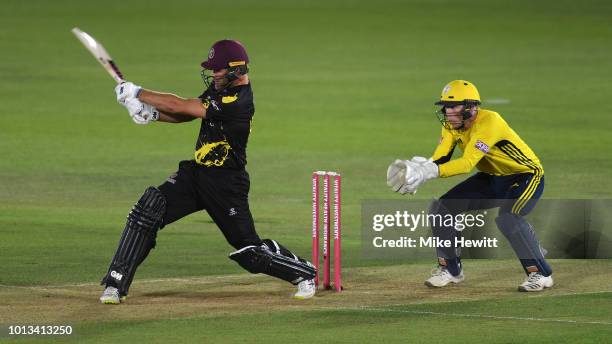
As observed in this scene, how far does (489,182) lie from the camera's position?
1243cm

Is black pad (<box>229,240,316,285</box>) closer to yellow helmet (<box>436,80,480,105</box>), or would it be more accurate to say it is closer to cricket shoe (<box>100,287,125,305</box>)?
cricket shoe (<box>100,287,125,305</box>)

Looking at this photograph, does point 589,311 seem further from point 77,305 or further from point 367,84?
point 367,84

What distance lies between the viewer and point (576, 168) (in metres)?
19.9

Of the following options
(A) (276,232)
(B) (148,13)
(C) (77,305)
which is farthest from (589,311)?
(B) (148,13)

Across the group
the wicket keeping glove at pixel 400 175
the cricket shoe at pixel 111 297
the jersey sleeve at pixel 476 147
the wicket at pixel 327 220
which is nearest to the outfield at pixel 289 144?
the cricket shoe at pixel 111 297

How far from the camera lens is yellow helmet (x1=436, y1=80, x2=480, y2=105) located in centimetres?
1208

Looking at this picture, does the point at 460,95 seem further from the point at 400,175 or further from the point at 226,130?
the point at 226,130

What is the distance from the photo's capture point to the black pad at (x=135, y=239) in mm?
11539

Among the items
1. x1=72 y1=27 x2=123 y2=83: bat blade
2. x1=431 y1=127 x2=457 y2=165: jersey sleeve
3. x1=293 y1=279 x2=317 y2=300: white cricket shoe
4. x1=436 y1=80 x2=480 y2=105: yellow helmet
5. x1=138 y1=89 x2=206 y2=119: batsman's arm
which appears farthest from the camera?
x1=431 y1=127 x2=457 y2=165: jersey sleeve

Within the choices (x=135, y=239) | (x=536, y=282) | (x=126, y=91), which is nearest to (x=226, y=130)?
(x=126, y=91)

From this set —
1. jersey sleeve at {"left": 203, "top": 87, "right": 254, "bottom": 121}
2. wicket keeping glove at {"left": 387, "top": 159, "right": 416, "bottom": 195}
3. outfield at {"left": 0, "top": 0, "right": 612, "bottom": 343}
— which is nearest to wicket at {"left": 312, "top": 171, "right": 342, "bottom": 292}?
outfield at {"left": 0, "top": 0, "right": 612, "bottom": 343}

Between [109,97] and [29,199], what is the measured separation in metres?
9.60

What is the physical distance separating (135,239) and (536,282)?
3070 millimetres

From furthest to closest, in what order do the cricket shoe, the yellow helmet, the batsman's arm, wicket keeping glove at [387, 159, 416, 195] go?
the yellow helmet, wicket keeping glove at [387, 159, 416, 195], the cricket shoe, the batsman's arm
